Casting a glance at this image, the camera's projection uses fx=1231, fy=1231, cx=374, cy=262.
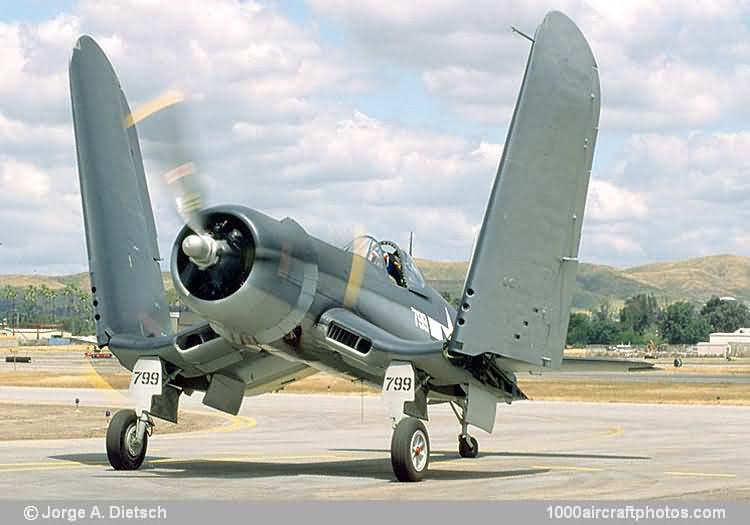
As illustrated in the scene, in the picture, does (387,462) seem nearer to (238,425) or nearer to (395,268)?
(395,268)

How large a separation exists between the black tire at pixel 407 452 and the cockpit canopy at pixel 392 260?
3.09 meters

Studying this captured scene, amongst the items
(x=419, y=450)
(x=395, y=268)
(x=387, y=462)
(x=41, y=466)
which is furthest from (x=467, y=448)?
(x=41, y=466)

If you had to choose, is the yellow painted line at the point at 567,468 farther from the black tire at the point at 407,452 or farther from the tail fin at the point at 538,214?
the black tire at the point at 407,452

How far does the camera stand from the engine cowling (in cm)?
1744

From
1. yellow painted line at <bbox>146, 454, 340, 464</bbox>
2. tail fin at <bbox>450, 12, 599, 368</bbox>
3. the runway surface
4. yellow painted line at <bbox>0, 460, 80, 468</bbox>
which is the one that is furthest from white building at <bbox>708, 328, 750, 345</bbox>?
yellow painted line at <bbox>0, 460, 80, 468</bbox>

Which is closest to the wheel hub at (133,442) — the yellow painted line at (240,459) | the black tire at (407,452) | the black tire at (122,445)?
the black tire at (122,445)

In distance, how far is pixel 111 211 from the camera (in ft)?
69.7

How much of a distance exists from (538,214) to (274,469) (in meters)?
6.25

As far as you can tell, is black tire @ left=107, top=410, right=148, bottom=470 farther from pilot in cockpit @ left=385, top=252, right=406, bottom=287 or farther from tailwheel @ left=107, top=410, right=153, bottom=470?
pilot in cockpit @ left=385, top=252, right=406, bottom=287

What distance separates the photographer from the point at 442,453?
26.2 meters

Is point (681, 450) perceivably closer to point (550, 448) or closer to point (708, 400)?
point (550, 448)

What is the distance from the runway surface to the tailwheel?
9.9 inches

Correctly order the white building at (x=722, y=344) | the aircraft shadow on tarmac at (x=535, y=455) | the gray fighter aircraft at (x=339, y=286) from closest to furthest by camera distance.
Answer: the gray fighter aircraft at (x=339, y=286)
the aircraft shadow on tarmac at (x=535, y=455)
the white building at (x=722, y=344)

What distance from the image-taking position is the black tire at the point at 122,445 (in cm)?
Answer: 1972
